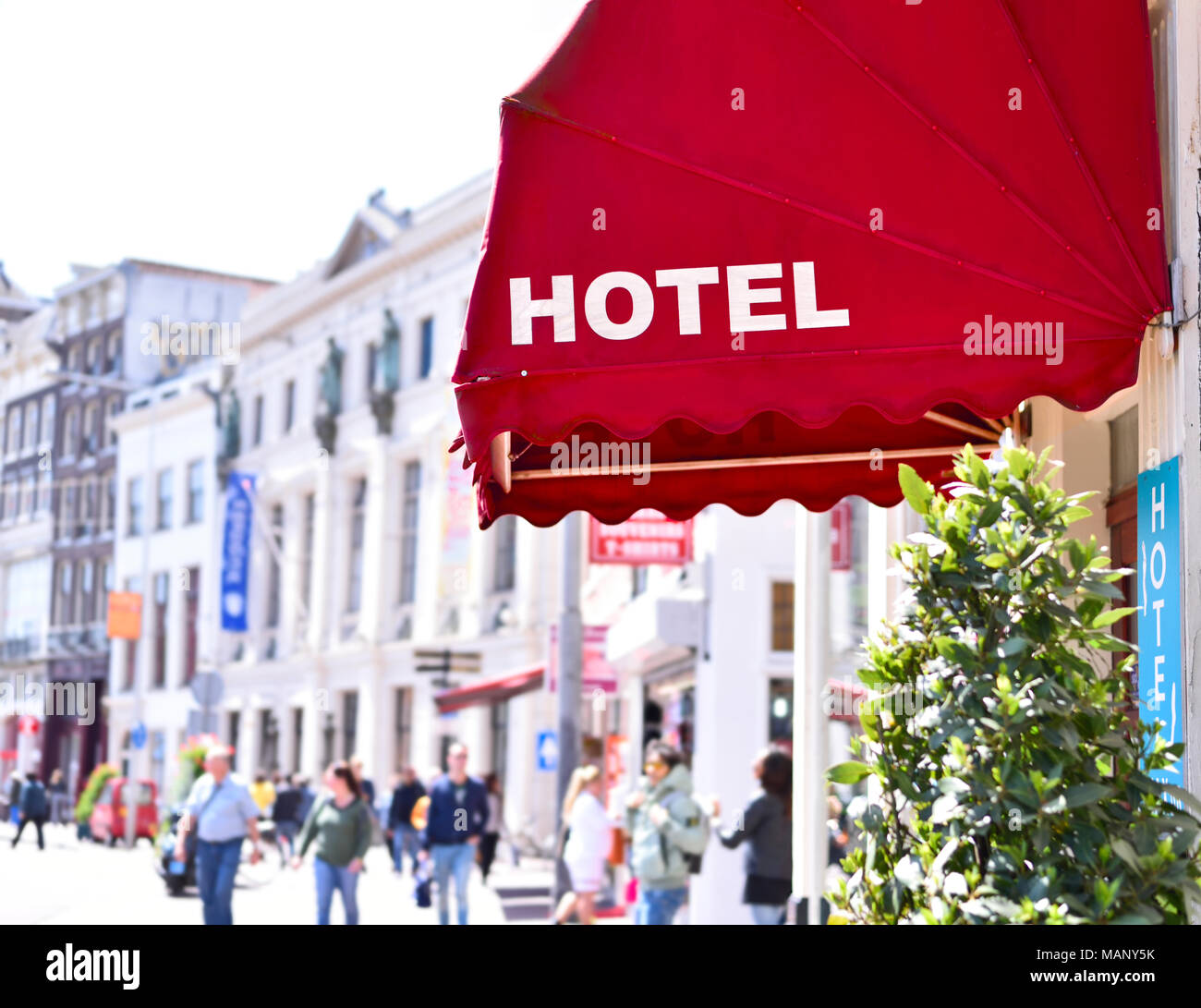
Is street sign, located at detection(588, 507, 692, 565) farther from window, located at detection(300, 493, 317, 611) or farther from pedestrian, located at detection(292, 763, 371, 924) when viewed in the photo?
window, located at detection(300, 493, 317, 611)

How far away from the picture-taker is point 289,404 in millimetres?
46000

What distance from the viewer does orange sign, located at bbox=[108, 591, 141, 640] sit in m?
51.3

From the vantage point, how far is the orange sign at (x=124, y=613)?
51.3 metres

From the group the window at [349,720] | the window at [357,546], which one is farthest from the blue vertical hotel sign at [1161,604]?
the window at [357,546]

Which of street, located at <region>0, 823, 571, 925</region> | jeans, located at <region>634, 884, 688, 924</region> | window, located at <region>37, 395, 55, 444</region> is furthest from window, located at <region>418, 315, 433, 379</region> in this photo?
window, located at <region>37, 395, 55, 444</region>

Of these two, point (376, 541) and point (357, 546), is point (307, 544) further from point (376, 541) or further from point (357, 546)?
point (376, 541)

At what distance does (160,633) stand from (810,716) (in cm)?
4593

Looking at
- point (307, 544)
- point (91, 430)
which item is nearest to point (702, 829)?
point (307, 544)

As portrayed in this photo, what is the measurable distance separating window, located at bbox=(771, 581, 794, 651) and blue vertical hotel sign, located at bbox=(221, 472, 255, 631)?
2627cm

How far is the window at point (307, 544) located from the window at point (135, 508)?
470 inches

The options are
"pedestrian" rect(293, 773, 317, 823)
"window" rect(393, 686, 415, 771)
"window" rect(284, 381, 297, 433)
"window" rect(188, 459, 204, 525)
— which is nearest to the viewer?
"pedestrian" rect(293, 773, 317, 823)

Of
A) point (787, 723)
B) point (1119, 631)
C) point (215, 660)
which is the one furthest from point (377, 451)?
point (1119, 631)
